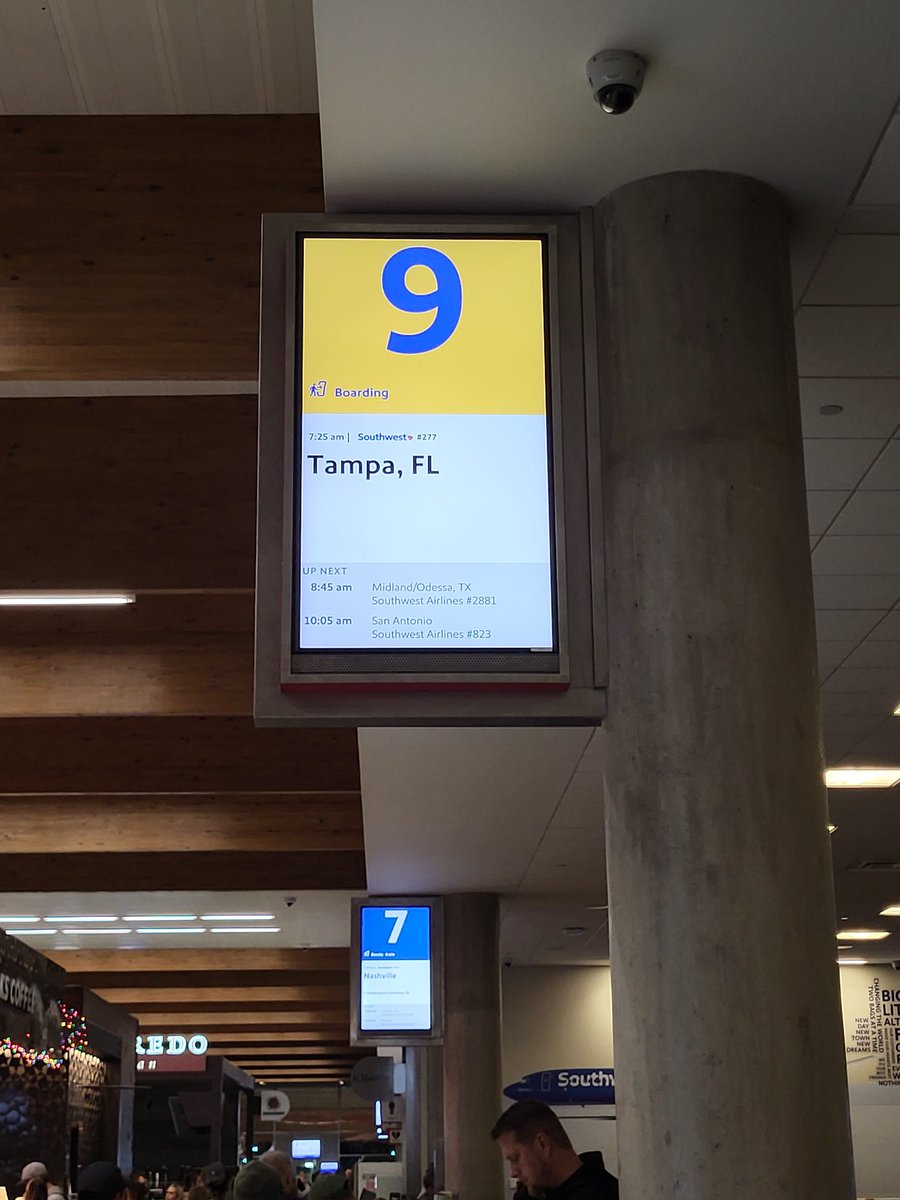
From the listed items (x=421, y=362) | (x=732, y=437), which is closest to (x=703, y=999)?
(x=732, y=437)

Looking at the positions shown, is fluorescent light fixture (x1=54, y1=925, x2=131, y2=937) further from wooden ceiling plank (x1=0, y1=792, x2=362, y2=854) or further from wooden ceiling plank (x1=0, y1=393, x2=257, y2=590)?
wooden ceiling plank (x1=0, y1=393, x2=257, y2=590)

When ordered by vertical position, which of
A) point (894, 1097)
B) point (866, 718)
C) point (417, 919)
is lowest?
point (894, 1097)

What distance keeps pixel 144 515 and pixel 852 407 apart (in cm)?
388

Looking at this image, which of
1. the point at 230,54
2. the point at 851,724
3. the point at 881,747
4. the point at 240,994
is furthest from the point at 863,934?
the point at 230,54

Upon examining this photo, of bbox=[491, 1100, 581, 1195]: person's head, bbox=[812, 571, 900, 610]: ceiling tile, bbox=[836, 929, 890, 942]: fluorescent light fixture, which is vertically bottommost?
bbox=[491, 1100, 581, 1195]: person's head

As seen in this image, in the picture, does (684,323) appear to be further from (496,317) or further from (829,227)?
(829,227)

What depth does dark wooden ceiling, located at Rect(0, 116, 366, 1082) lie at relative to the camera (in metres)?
5.34

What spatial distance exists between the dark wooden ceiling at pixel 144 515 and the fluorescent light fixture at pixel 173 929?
3.37m

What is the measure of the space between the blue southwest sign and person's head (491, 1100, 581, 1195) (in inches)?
604

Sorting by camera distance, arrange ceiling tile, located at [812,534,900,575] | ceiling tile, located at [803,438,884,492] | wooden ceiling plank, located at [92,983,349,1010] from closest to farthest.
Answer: ceiling tile, located at [803,438,884,492]
ceiling tile, located at [812,534,900,575]
wooden ceiling plank, located at [92,983,349,1010]

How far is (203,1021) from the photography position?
28.0 m

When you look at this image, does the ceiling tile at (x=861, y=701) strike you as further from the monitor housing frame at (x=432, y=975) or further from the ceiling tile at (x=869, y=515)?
the monitor housing frame at (x=432, y=975)

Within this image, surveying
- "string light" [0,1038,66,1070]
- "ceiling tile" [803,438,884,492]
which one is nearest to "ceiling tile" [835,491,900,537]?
"ceiling tile" [803,438,884,492]

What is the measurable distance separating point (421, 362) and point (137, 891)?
11526 mm
